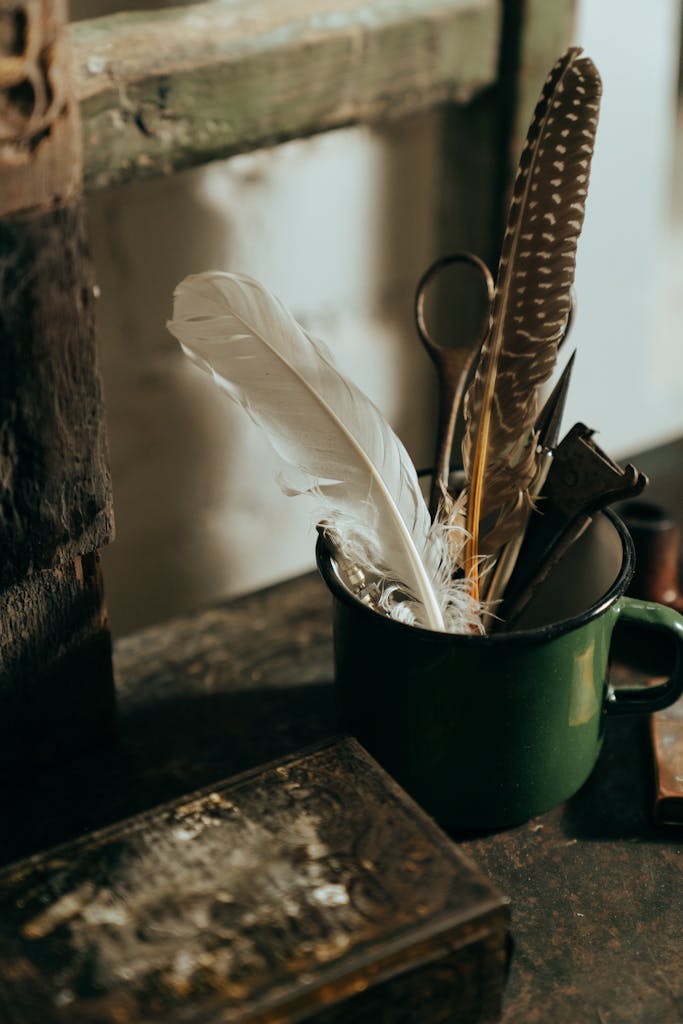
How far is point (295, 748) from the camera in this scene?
2.57 ft

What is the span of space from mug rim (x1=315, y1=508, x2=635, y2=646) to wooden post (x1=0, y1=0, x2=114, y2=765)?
0.43 ft

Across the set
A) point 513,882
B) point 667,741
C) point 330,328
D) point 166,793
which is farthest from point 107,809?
point 330,328

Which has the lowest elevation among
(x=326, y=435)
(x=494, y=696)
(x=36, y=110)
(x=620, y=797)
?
(x=620, y=797)

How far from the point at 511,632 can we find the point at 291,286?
557mm

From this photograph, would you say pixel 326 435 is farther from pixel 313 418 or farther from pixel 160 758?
pixel 160 758

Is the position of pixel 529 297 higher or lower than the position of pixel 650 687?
higher

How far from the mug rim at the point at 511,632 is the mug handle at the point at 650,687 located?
0.9 inches

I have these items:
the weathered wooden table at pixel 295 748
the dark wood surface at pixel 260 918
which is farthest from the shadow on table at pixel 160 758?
the dark wood surface at pixel 260 918

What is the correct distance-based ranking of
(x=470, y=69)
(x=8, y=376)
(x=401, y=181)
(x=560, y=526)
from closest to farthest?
(x=8, y=376), (x=560, y=526), (x=470, y=69), (x=401, y=181)

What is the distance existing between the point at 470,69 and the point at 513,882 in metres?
0.67

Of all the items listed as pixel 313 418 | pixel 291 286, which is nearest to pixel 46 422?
pixel 313 418

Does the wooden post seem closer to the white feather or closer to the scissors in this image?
the white feather

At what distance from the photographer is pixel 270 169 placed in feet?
3.43

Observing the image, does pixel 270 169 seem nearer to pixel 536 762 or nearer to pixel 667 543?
pixel 667 543
